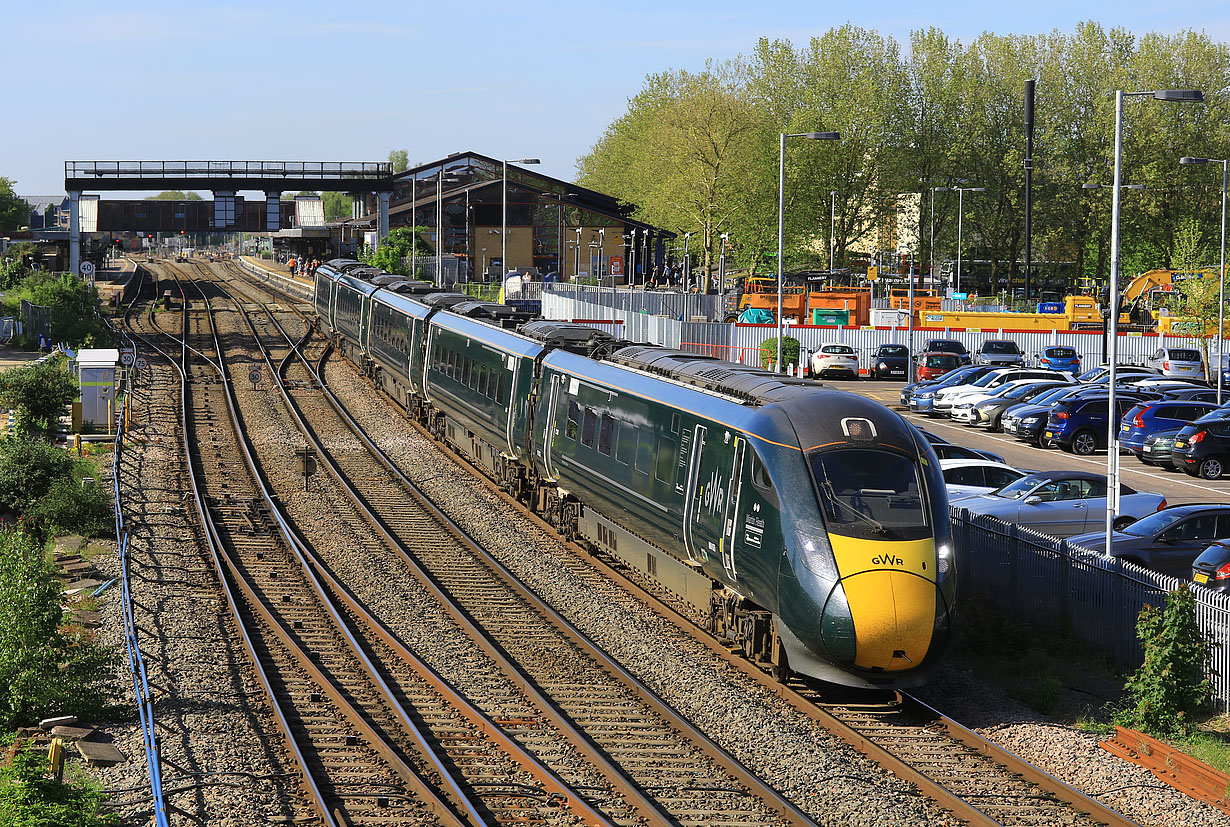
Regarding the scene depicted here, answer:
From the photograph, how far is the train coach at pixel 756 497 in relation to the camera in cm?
1285

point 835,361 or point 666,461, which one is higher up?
point 835,361

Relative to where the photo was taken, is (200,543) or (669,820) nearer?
(669,820)

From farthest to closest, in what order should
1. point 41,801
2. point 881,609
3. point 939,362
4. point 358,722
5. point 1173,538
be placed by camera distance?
1. point 939,362
2. point 1173,538
3. point 358,722
4. point 881,609
5. point 41,801

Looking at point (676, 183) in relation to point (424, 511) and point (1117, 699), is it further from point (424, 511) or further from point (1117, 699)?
point (1117, 699)

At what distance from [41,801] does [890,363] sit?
45.2 m

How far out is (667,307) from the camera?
61.4 metres

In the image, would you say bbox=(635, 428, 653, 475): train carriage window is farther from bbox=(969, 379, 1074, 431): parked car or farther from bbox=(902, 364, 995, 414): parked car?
bbox=(902, 364, 995, 414): parked car

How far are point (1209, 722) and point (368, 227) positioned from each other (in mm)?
88564

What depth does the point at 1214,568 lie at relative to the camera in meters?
16.7

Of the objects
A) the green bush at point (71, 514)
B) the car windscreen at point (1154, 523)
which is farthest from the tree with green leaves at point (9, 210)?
the car windscreen at point (1154, 523)

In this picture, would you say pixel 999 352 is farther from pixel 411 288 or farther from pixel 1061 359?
pixel 411 288

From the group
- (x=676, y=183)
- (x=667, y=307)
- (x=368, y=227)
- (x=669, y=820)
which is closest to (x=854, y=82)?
(x=676, y=183)

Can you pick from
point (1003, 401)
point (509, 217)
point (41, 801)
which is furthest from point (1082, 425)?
point (509, 217)

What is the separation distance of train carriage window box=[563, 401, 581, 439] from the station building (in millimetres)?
64282
